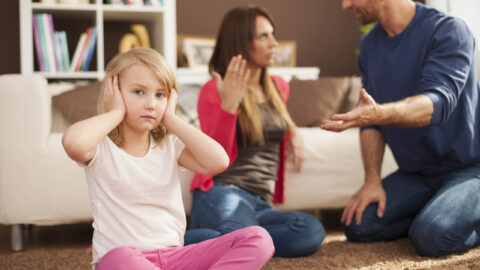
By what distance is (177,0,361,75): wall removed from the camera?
4.12m

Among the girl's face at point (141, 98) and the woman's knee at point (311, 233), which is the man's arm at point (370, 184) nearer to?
the woman's knee at point (311, 233)

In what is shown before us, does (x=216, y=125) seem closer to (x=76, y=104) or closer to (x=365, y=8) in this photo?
(x=365, y=8)

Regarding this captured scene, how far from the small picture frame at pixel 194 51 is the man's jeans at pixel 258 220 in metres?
1.82

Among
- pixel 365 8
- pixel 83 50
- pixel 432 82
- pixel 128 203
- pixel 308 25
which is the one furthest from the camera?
pixel 308 25

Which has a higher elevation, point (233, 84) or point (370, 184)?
point (233, 84)

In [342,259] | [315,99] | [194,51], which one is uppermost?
[194,51]

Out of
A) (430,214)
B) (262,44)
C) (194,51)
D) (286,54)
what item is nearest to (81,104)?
(262,44)

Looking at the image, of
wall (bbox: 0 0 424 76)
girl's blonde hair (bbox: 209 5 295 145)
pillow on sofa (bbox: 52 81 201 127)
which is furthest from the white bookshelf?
girl's blonde hair (bbox: 209 5 295 145)

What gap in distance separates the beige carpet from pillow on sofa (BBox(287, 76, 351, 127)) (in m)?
0.90

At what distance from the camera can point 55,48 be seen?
320 cm

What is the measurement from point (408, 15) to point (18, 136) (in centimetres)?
149

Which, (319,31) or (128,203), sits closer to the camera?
(128,203)

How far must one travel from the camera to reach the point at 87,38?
3256 mm

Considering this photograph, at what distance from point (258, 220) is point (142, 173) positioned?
0.74 meters
